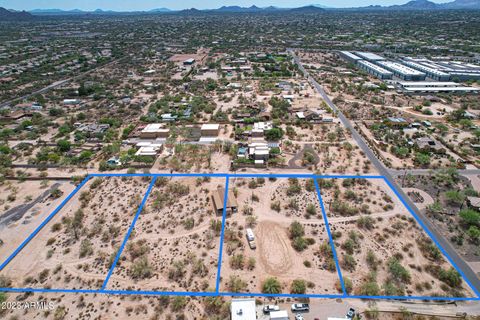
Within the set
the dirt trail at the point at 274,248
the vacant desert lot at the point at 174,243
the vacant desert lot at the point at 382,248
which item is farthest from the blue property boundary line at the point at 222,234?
the vacant desert lot at the point at 382,248

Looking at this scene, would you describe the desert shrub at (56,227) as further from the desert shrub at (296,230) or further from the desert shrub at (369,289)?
the desert shrub at (369,289)

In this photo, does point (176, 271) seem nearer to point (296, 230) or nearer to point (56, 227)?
point (296, 230)

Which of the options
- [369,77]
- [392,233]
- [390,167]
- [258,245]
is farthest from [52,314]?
[369,77]

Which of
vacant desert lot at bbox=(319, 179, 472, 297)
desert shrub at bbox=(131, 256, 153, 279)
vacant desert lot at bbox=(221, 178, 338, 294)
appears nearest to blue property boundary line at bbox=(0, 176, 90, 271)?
desert shrub at bbox=(131, 256, 153, 279)

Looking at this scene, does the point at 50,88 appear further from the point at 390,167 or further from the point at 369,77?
the point at 369,77

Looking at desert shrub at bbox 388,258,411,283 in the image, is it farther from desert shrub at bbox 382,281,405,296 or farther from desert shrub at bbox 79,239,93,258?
desert shrub at bbox 79,239,93,258

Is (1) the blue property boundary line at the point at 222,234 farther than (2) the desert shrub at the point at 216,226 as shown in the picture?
No
